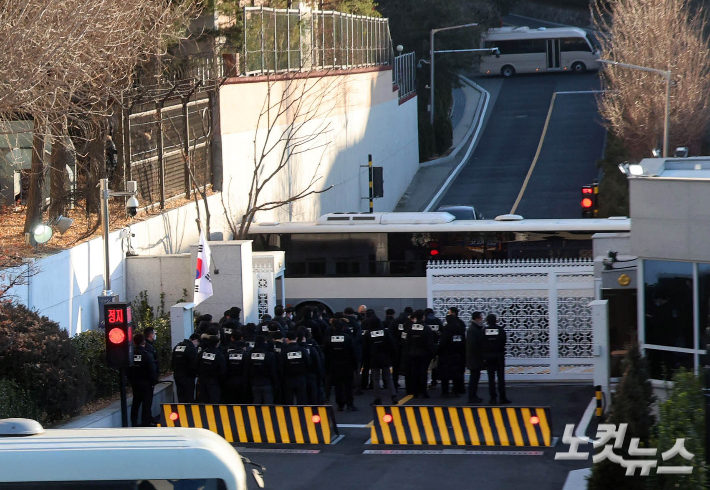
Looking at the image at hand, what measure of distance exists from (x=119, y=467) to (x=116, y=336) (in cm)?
510

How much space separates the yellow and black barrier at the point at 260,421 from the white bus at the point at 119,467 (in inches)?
279

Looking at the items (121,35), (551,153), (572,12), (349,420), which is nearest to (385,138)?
(551,153)

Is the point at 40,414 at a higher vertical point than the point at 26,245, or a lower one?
lower

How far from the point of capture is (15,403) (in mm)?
13156

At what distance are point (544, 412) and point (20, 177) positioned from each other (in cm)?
1730

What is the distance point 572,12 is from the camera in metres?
94.8

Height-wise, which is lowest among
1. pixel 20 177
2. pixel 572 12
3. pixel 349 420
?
pixel 349 420

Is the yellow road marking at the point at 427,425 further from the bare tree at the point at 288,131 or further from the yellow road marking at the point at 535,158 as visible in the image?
the yellow road marking at the point at 535,158

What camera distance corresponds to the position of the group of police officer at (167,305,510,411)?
1560 centimetres

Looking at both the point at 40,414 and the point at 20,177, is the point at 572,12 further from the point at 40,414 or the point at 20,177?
the point at 40,414

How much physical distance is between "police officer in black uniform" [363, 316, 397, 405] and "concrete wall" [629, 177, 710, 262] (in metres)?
4.53

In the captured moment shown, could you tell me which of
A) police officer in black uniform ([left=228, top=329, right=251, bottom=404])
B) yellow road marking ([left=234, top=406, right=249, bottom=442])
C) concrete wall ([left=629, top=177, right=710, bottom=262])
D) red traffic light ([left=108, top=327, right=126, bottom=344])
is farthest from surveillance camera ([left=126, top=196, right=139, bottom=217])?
concrete wall ([left=629, top=177, right=710, bottom=262])

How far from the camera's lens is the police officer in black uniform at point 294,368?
50.9 feet

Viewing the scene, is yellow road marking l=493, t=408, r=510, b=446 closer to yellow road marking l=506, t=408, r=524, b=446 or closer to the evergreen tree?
yellow road marking l=506, t=408, r=524, b=446
